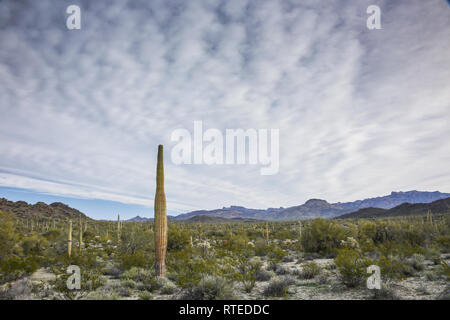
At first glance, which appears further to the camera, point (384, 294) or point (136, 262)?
point (136, 262)

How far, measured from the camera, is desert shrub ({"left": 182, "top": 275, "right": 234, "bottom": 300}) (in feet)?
26.0

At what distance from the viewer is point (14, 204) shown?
250ft

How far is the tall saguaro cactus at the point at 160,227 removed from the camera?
37.3 ft

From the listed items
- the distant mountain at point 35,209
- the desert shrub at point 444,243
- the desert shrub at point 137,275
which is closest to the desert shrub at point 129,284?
the desert shrub at point 137,275

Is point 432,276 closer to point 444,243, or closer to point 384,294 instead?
point 384,294

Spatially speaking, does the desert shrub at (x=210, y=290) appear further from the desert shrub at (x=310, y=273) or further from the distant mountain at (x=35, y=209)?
the distant mountain at (x=35, y=209)

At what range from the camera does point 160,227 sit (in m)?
11.5

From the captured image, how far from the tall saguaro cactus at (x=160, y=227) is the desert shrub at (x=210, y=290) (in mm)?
3190

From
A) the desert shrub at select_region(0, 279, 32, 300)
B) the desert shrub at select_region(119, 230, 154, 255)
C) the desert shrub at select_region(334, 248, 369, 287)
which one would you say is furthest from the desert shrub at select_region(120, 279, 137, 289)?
the desert shrub at select_region(334, 248, 369, 287)

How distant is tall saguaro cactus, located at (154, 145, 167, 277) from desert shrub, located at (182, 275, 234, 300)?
3.19 meters

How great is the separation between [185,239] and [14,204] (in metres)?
79.8

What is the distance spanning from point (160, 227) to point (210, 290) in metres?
4.28

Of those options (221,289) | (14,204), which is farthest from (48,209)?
(221,289)

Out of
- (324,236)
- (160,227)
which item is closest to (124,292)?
(160,227)
